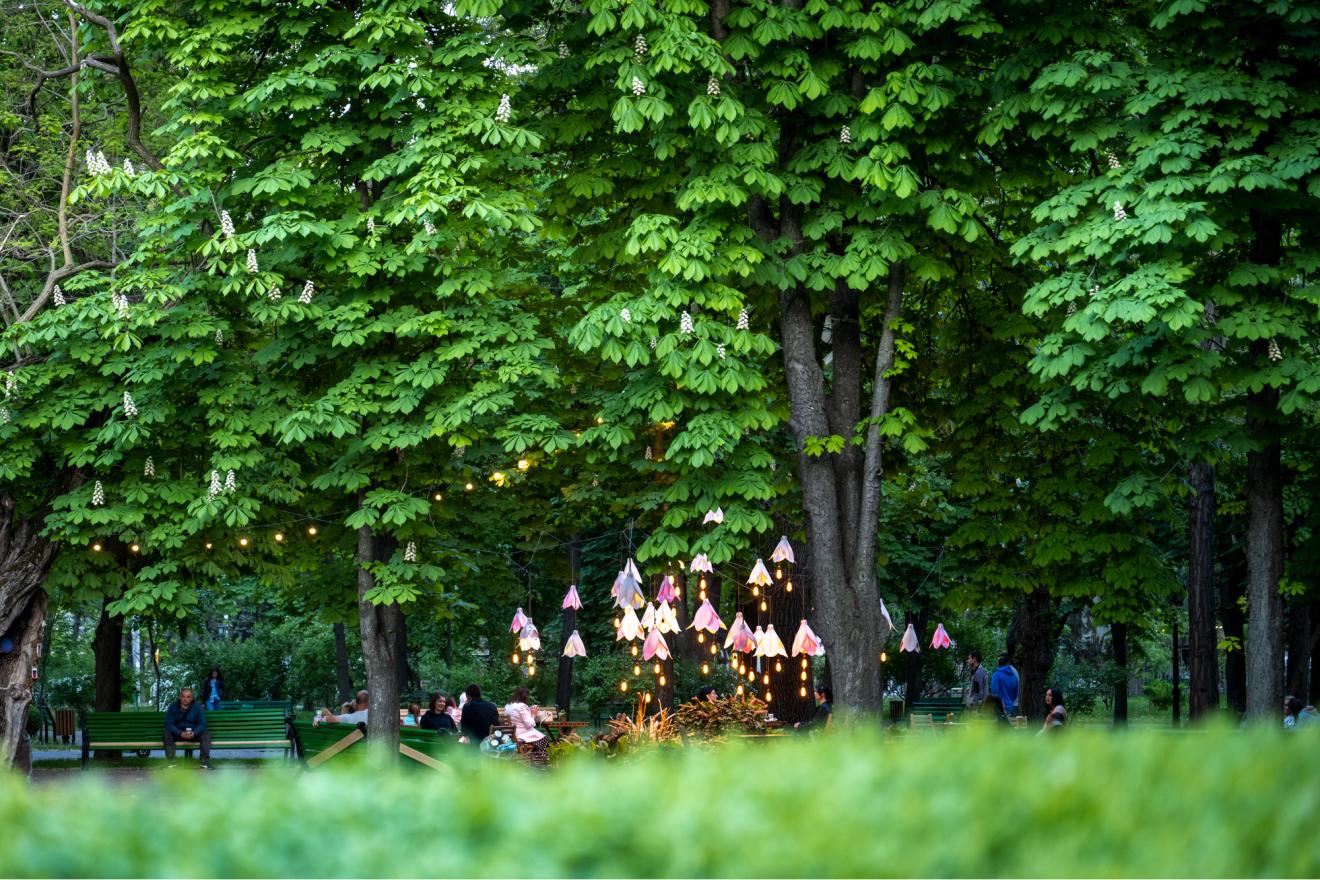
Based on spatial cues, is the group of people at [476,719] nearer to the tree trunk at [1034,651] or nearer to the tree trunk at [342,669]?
the tree trunk at [1034,651]

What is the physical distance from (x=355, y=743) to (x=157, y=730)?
8879mm

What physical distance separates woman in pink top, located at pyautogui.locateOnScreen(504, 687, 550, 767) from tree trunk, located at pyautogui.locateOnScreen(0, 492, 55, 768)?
589 centimetres

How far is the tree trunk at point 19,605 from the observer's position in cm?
1606

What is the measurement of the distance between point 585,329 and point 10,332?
587 centimetres

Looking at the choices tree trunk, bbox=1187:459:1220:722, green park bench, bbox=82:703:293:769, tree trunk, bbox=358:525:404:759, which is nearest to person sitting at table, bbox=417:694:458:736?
tree trunk, bbox=358:525:404:759

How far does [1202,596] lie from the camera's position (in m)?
20.6

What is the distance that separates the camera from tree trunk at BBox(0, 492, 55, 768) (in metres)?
16.1

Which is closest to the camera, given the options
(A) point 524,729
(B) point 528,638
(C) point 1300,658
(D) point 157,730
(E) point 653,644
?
(E) point 653,644

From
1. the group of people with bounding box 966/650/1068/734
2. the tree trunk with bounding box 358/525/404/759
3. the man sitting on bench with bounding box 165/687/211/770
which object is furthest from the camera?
the man sitting on bench with bounding box 165/687/211/770

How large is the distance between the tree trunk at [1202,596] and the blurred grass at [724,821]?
1650 centimetres

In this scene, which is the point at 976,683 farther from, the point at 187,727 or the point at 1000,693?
the point at 187,727

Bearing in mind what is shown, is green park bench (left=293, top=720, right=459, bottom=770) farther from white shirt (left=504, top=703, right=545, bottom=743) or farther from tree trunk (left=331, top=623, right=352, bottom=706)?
tree trunk (left=331, top=623, right=352, bottom=706)

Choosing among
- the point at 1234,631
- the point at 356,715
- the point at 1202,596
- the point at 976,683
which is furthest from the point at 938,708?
the point at 356,715

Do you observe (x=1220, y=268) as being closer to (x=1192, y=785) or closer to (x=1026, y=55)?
(x=1026, y=55)
